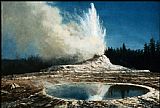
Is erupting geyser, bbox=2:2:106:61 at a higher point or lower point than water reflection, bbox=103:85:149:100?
higher

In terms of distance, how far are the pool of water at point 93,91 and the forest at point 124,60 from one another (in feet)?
1.16

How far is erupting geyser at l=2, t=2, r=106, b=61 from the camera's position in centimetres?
655

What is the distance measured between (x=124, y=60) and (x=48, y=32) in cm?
127

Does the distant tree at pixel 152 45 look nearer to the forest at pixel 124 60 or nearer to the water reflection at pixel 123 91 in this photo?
the forest at pixel 124 60

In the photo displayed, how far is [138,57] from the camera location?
6.57 metres

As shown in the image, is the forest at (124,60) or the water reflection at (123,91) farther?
the forest at (124,60)

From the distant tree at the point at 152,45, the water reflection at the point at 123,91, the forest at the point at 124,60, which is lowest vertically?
the water reflection at the point at 123,91

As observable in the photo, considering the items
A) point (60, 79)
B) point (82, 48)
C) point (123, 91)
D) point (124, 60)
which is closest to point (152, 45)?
point (124, 60)

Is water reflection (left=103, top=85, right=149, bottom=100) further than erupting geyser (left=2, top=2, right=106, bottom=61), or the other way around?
erupting geyser (left=2, top=2, right=106, bottom=61)

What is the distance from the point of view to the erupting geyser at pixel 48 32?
6555mm

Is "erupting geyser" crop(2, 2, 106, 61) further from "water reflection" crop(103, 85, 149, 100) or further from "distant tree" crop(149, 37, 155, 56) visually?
"distant tree" crop(149, 37, 155, 56)

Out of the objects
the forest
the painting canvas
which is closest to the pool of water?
the painting canvas

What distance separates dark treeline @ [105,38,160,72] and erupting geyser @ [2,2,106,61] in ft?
0.73

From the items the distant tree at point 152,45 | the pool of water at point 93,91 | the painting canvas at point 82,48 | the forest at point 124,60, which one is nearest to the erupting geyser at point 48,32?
the painting canvas at point 82,48
